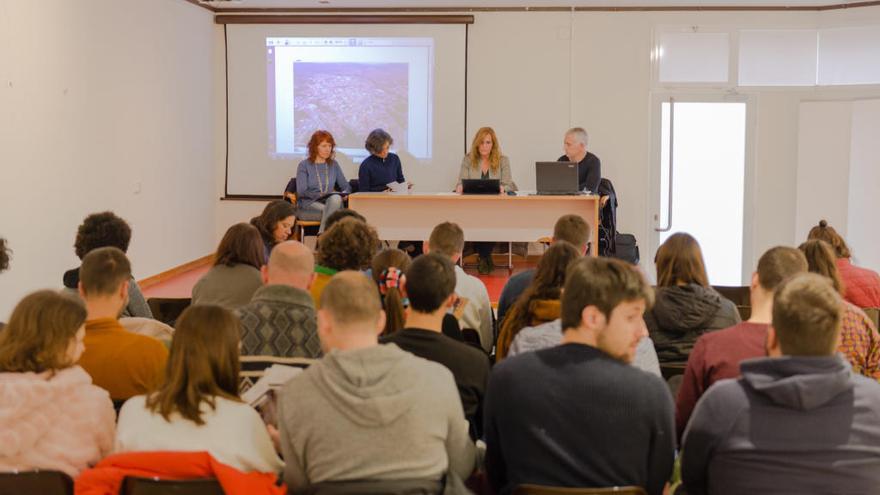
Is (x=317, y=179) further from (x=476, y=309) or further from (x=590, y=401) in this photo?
(x=590, y=401)

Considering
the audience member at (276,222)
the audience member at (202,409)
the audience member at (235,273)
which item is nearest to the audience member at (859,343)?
the audience member at (202,409)

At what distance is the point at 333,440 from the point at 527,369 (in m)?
0.49

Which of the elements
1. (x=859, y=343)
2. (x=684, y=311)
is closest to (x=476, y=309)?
(x=684, y=311)

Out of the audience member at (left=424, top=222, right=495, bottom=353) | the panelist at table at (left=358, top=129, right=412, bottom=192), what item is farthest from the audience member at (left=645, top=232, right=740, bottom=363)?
the panelist at table at (left=358, top=129, right=412, bottom=192)

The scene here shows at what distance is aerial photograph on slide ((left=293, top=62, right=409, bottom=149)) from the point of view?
1005 centimetres

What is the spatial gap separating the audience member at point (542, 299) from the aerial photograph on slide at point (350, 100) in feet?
22.4

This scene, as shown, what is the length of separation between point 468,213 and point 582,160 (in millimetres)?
1310

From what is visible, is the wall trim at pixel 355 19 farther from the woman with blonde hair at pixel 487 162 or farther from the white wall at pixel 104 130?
the woman with blonde hair at pixel 487 162

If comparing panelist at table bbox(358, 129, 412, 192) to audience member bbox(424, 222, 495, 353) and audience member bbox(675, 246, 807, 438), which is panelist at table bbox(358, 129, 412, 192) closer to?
audience member bbox(424, 222, 495, 353)

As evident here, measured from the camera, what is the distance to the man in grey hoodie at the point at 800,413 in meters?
2.05

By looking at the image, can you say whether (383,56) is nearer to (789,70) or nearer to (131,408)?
(789,70)

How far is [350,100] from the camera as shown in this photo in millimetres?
10094

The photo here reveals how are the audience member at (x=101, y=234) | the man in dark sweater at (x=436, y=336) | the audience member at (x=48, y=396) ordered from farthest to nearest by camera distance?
the audience member at (x=101, y=234)
the man in dark sweater at (x=436, y=336)
the audience member at (x=48, y=396)

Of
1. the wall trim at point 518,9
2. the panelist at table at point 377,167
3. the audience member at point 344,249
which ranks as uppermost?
the wall trim at point 518,9
